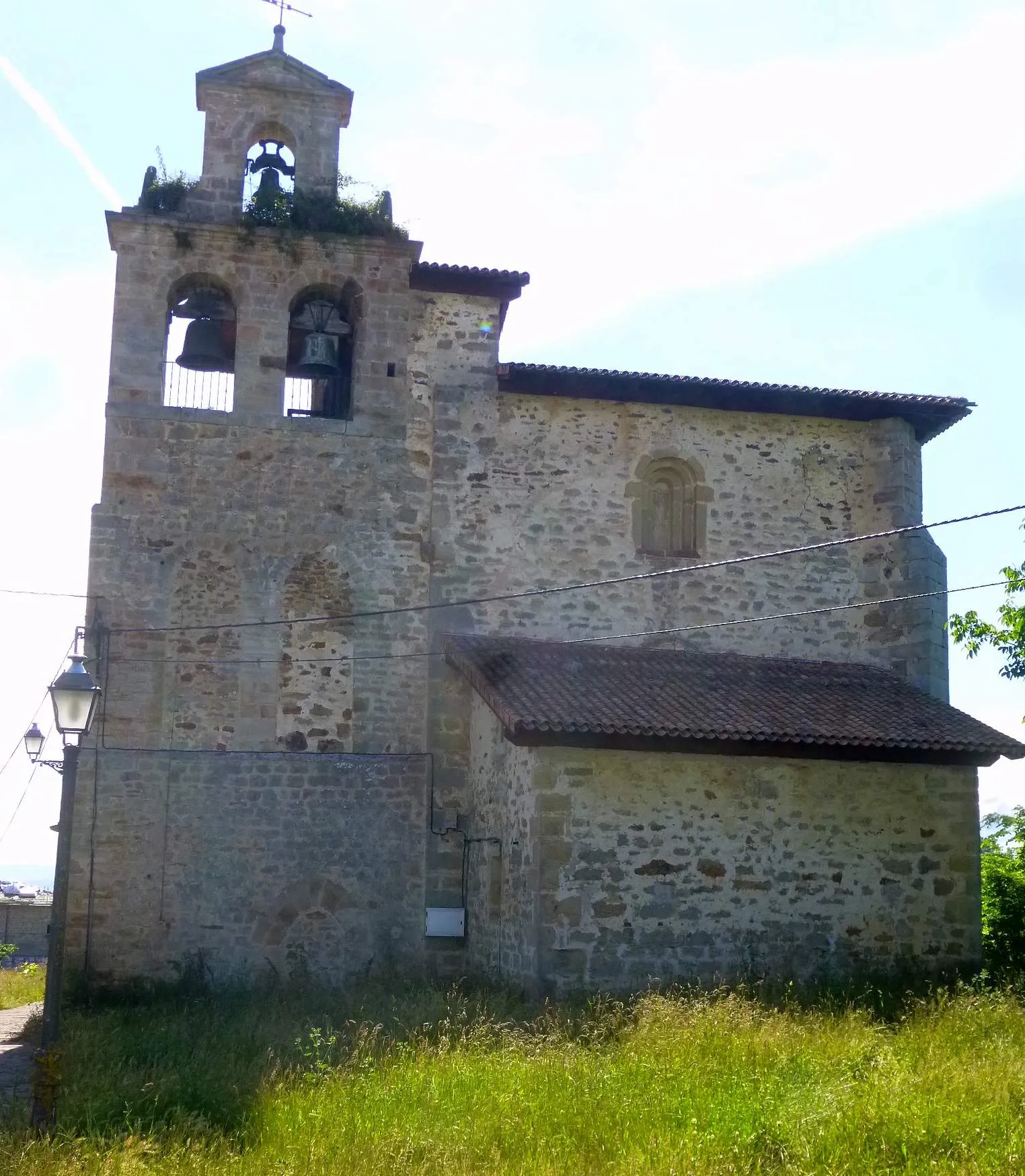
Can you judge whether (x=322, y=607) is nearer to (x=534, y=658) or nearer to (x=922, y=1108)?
(x=534, y=658)

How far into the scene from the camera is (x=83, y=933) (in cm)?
1474

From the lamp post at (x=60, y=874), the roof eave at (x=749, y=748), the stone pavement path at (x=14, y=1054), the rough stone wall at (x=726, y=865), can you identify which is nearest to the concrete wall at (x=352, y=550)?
the roof eave at (x=749, y=748)

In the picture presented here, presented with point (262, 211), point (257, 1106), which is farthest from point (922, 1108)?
point (262, 211)

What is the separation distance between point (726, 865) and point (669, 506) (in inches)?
210

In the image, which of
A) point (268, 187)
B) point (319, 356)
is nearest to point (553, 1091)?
point (319, 356)

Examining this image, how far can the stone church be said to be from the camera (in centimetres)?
1374

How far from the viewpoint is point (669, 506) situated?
17.4 metres

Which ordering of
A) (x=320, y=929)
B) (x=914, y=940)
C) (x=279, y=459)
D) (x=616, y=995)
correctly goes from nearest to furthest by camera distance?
(x=616, y=995) < (x=914, y=940) < (x=320, y=929) < (x=279, y=459)

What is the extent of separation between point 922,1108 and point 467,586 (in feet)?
29.6

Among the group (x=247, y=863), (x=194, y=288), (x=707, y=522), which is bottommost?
(x=247, y=863)

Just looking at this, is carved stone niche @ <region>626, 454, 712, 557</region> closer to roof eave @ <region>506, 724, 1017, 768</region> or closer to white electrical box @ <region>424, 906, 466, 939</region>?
roof eave @ <region>506, 724, 1017, 768</region>

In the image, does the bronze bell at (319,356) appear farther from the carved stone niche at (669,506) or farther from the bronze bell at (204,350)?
the carved stone niche at (669,506)

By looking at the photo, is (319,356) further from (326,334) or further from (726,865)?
(726,865)

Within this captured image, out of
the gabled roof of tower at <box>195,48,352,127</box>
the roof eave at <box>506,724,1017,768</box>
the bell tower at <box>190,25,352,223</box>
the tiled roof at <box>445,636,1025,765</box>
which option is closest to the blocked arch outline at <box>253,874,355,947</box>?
the tiled roof at <box>445,636,1025,765</box>
